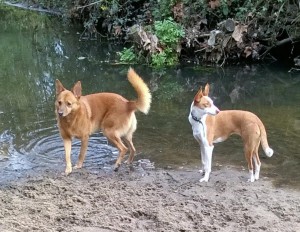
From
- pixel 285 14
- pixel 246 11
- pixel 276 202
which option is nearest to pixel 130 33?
pixel 246 11

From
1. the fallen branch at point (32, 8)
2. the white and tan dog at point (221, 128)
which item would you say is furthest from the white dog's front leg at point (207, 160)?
the fallen branch at point (32, 8)

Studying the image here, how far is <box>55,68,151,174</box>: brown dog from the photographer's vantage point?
6.61 m

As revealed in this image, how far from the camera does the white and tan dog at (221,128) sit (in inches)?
242

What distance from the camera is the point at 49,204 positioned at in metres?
5.43

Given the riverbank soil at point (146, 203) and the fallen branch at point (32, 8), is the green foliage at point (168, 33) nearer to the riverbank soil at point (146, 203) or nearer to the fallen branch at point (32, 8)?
the riverbank soil at point (146, 203)

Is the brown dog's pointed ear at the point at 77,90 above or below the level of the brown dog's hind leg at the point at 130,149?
above

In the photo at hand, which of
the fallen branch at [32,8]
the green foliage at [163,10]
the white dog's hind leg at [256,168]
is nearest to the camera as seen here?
the white dog's hind leg at [256,168]

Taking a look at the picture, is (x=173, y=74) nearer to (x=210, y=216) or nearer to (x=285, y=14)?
(x=285, y=14)

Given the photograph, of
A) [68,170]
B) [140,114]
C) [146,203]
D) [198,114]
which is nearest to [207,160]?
[198,114]

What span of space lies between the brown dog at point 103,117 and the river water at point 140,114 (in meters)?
0.38

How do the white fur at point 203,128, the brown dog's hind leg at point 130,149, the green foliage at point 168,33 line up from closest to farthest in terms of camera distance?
1. the white fur at point 203,128
2. the brown dog's hind leg at point 130,149
3. the green foliage at point 168,33

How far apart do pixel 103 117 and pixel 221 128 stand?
5.29ft

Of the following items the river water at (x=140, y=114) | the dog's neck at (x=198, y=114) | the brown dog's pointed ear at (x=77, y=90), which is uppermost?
the brown dog's pointed ear at (x=77, y=90)

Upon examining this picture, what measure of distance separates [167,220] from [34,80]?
8.31m
